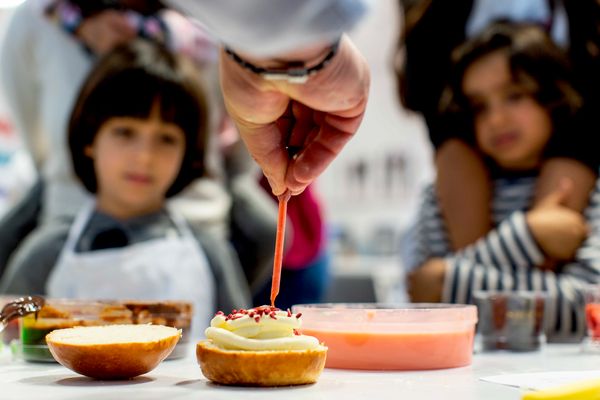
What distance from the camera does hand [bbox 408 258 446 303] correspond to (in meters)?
1.69

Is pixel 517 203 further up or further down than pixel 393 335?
further up

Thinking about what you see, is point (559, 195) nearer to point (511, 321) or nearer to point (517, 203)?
point (517, 203)

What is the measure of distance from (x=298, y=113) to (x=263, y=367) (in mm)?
272

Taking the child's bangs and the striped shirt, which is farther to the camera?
the child's bangs

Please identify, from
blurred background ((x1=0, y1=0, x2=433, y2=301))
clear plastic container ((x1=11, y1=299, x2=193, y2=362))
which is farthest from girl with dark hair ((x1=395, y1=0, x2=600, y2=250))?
blurred background ((x1=0, y1=0, x2=433, y2=301))

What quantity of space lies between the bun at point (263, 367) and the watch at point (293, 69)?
0.28 meters

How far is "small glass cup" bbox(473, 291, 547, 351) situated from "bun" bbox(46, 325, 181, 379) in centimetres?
57

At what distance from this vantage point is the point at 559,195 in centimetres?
172

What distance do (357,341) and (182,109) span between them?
3.90 feet

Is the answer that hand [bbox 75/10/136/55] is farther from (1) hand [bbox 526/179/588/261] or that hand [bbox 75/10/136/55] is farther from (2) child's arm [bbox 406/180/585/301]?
(1) hand [bbox 526/179/588/261]

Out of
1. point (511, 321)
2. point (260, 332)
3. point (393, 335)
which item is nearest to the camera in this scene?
point (260, 332)

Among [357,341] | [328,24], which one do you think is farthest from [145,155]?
[328,24]

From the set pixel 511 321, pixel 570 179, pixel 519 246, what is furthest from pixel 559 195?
pixel 511 321

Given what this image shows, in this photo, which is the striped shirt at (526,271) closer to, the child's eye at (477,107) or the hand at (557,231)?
the hand at (557,231)
